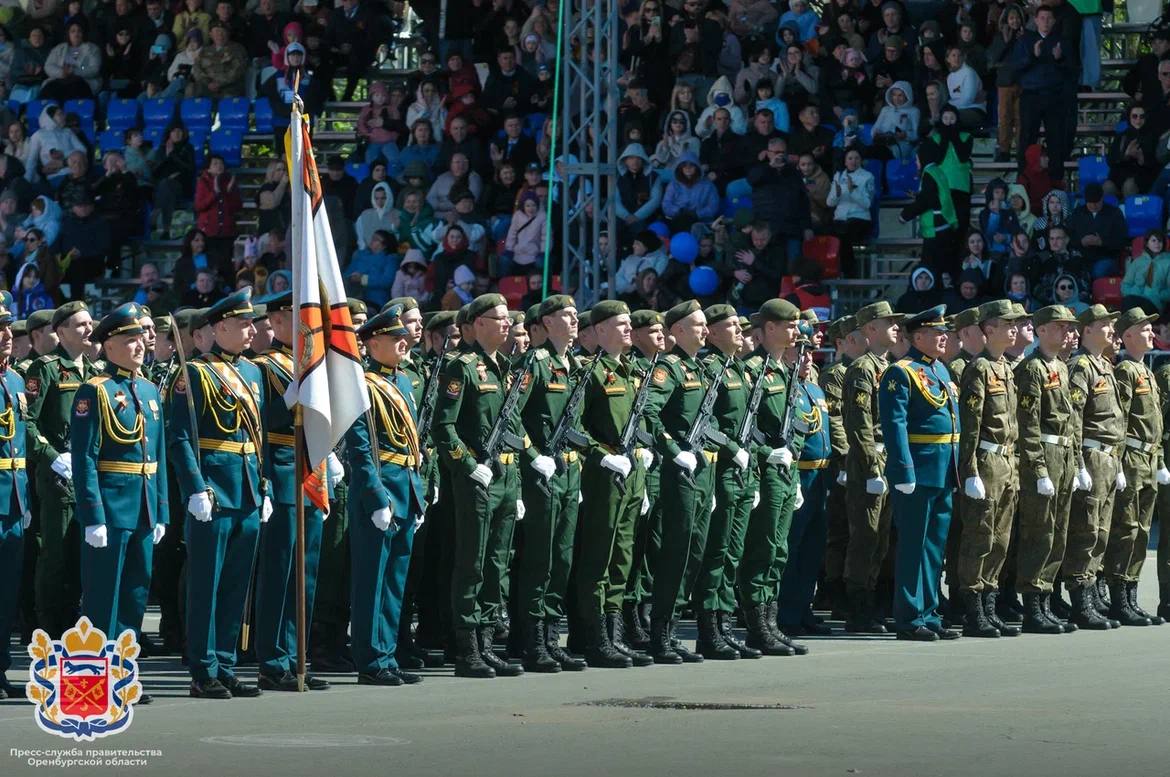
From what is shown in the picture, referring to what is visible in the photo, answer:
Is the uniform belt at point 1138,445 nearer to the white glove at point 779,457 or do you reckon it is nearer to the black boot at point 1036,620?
the black boot at point 1036,620

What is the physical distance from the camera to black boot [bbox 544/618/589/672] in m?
11.8

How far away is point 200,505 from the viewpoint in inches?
400

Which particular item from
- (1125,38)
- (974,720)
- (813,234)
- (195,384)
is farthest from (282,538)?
(1125,38)

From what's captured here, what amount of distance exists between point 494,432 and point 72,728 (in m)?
3.04

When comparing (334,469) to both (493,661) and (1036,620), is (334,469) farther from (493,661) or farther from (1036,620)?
(1036,620)

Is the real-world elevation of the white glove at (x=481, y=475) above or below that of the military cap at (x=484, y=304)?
below

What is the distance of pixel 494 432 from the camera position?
37.5ft

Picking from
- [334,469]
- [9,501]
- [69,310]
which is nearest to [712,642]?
[334,469]

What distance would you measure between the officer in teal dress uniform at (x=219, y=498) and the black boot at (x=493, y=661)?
1410 millimetres

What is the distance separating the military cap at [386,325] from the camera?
11422mm

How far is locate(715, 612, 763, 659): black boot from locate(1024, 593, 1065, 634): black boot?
6.96 ft

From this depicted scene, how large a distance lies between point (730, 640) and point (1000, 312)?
276 centimetres

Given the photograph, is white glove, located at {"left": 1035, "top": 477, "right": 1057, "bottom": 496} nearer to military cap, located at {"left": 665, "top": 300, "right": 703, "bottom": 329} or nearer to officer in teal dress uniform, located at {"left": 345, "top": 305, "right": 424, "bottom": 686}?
military cap, located at {"left": 665, "top": 300, "right": 703, "bottom": 329}

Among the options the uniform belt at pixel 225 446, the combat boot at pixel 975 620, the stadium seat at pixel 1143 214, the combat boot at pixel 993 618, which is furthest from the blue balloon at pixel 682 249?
the uniform belt at pixel 225 446
